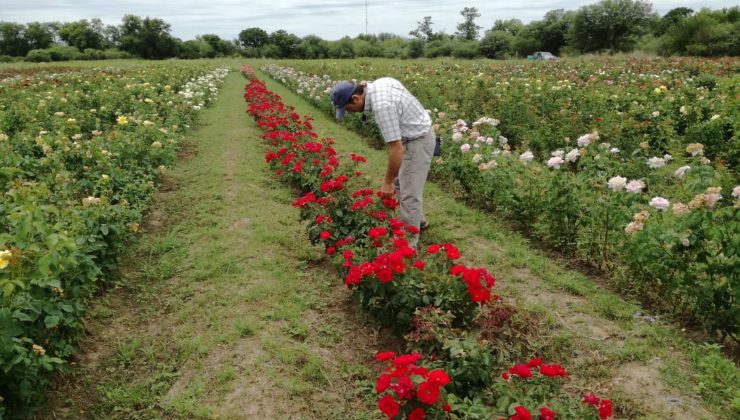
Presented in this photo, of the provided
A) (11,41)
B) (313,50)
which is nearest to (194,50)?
(313,50)

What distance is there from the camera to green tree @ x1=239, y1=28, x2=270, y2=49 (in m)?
83.1

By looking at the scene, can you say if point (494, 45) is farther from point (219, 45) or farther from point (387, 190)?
point (387, 190)

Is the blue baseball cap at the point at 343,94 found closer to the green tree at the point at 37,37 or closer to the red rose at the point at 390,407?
the red rose at the point at 390,407

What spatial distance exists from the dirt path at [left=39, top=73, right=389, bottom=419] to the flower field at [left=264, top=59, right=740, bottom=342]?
217 cm

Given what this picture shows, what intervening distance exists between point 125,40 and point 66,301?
74.2 meters

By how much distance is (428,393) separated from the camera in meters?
2.05

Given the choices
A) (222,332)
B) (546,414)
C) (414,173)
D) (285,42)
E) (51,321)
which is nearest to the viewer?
(546,414)

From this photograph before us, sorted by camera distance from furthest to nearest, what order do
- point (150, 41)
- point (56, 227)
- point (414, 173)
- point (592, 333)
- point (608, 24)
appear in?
point (150, 41), point (608, 24), point (414, 173), point (592, 333), point (56, 227)

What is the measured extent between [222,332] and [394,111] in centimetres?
215

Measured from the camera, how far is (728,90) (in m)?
7.13

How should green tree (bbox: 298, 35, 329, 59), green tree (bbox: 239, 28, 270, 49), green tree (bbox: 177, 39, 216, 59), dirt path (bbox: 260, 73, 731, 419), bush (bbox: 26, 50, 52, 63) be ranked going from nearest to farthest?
1. dirt path (bbox: 260, 73, 731, 419)
2. bush (bbox: 26, 50, 52, 63)
3. green tree (bbox: 298, 35, 329, 59)
4. green tree (bbox: 177, 39, 216, 59)
5. green tree (bbox: 239, 28, 270, 49)

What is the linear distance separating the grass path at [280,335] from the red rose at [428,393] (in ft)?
3.28

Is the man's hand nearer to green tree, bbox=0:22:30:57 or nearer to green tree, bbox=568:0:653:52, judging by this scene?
green tree, bbox=568:0:653:52

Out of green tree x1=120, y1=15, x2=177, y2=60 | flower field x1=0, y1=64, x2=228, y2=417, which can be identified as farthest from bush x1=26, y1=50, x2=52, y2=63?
flower field x1=0, y1=64, x2=228, y2=417
